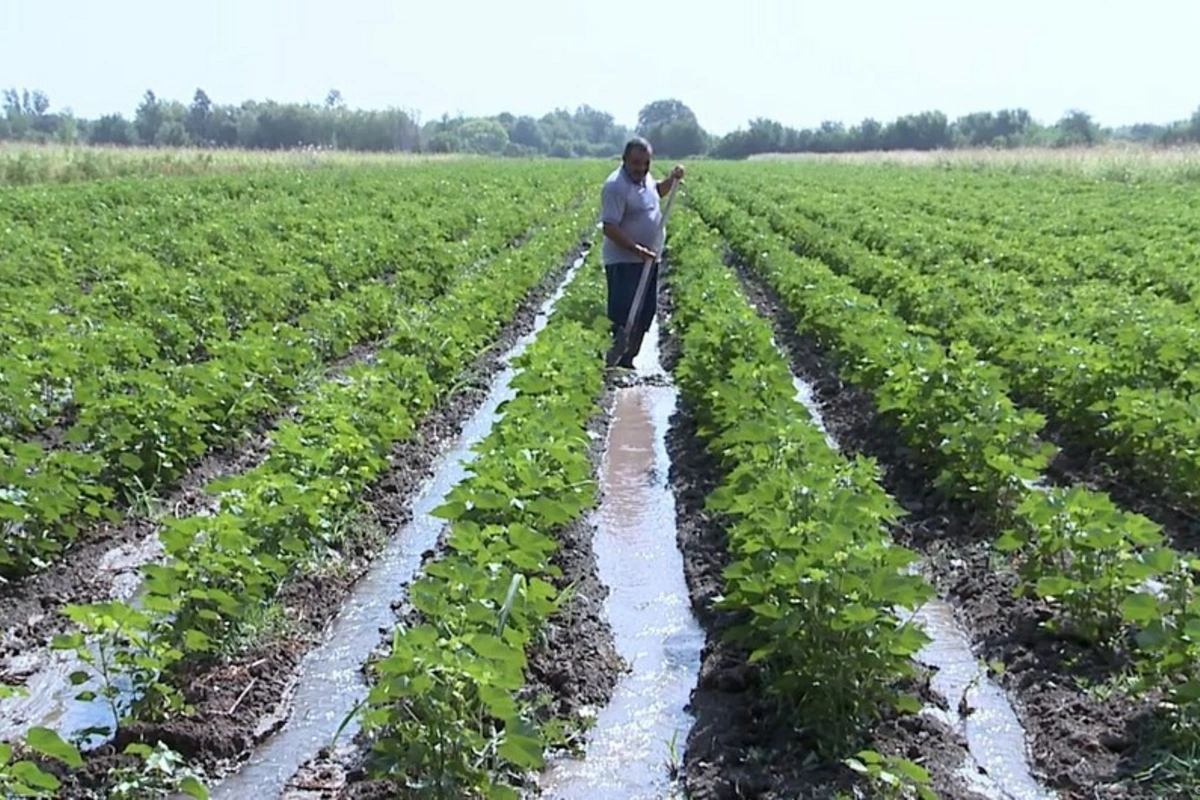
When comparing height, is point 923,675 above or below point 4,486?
below

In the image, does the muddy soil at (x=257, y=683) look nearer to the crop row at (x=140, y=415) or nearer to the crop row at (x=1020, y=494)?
the crop row at (x=140, y=415)

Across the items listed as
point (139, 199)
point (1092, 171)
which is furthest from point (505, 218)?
point (1092, 171)

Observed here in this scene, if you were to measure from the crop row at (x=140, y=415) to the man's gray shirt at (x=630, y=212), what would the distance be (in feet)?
9.32

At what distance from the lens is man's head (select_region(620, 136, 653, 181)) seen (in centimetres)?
970

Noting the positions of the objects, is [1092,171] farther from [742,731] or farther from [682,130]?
[682,130]

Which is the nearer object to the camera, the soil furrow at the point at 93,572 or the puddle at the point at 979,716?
the puddle at the point at 979,716

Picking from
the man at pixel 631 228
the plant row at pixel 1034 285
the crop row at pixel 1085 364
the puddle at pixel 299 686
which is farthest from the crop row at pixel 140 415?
the plant row at pixel 1034 285

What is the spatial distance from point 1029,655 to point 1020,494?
5.10ft

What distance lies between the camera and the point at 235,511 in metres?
5.49

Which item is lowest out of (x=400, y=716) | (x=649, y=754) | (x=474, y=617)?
(x=649, y=754)

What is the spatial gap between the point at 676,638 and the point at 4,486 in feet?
11.4

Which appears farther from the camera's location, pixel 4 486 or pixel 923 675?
pixel 4 486

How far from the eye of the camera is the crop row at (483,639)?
3646 mm

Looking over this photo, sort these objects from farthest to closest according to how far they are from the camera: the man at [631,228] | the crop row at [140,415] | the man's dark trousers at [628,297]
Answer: the man's dark trousers at [628,297], the man at [631,228], the crop row at [140,415]
